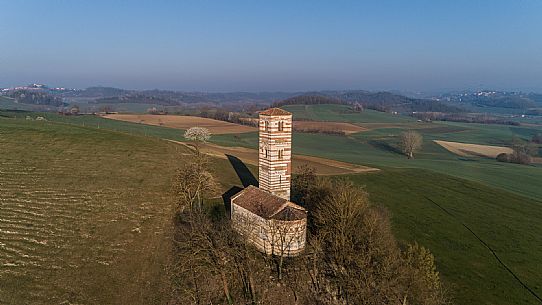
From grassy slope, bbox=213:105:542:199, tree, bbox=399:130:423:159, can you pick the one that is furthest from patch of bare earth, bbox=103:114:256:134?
tree, bbox=399:130:423:159

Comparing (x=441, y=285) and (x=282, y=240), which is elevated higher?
(x=282, y=240)

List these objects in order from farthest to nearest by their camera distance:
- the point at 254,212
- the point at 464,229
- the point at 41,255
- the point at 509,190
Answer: the point at 509,190
the point at 464,229
the point at 254,212
the point at 41,255

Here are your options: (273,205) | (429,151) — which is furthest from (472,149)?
(273,205)

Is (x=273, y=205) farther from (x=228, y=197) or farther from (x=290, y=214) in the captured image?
(x=228, y=197)

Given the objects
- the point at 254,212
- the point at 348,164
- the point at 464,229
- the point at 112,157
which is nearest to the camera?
the point at 254,212

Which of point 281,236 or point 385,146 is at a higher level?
point 281,236

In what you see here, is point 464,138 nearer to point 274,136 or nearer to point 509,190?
point 509,190

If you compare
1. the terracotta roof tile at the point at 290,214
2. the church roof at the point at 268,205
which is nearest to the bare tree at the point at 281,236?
the terracotta roof tile at the point at 290,214

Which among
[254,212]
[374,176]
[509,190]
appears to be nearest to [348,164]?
[374,176]
